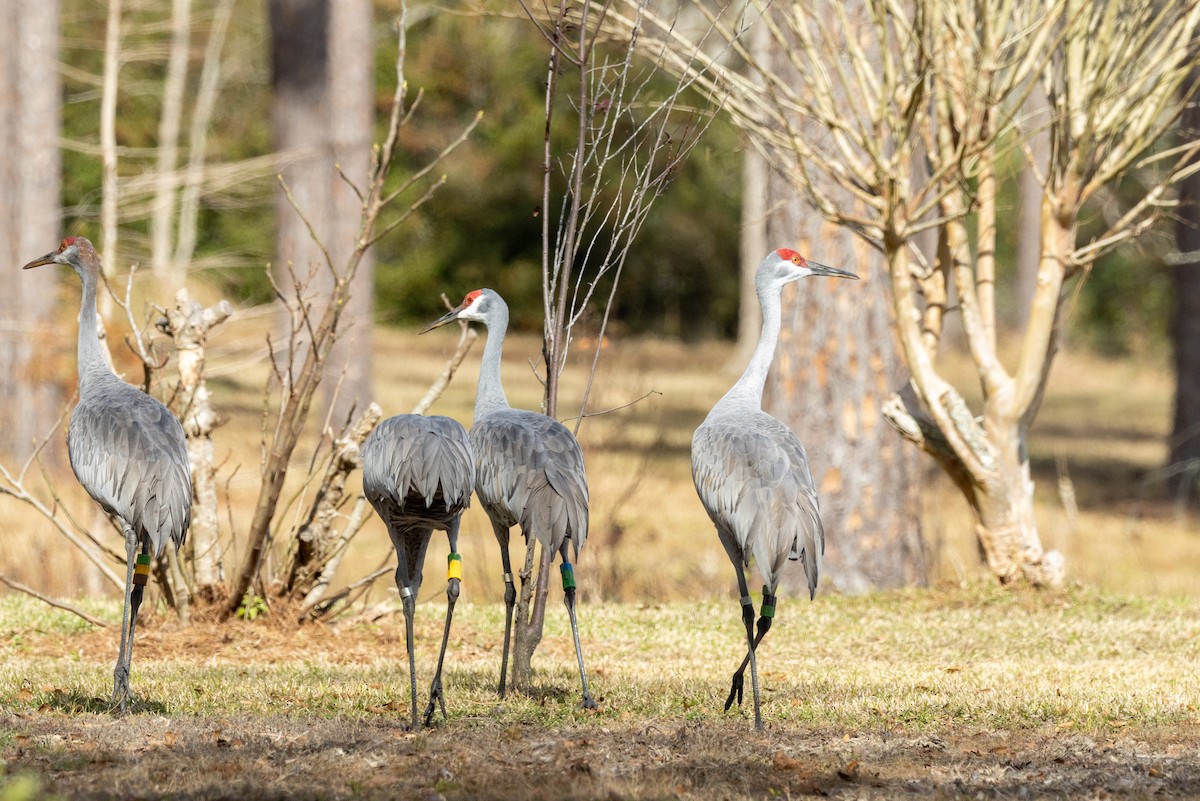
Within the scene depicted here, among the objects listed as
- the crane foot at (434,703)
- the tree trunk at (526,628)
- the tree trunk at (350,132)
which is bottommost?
the crane foot at (434,703)

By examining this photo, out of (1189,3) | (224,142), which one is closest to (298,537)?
(1189,3)

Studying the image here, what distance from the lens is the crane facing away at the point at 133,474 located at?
6.69 metres

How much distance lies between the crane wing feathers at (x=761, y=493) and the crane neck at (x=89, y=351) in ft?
9.81

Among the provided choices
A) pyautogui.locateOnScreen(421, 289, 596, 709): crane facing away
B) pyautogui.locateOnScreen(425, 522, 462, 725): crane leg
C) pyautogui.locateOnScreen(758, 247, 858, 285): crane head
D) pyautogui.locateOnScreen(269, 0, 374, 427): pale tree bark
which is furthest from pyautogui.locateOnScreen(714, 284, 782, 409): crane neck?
pyautogui.locateOnScreen(269, 0, 374, 427): pale tree bark

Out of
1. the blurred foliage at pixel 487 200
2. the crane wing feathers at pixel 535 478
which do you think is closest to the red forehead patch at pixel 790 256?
the crane wing feathers at pixel 535 478

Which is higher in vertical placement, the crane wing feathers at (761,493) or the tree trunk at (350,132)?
the tree trunk at (350,132)

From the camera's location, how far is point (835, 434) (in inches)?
475

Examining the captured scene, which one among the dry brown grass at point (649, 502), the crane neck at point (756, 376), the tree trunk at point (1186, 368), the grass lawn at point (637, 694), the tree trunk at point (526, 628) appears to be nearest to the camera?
the grass lawn at point (637, 694)

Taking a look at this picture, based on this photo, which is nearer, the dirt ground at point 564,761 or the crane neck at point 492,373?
the dirt ground at point 564,761

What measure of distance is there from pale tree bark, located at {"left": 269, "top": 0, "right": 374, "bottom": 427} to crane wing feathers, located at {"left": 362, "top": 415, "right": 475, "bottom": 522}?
13415 millimetres

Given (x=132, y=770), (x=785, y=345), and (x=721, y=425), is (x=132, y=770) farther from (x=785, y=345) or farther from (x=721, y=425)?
(x=785, y=345)

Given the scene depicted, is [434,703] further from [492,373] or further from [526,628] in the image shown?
[492,373]

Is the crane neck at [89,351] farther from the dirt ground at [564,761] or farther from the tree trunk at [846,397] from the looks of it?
the tree trunk at [846,397]

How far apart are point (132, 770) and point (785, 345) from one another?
302 inches
